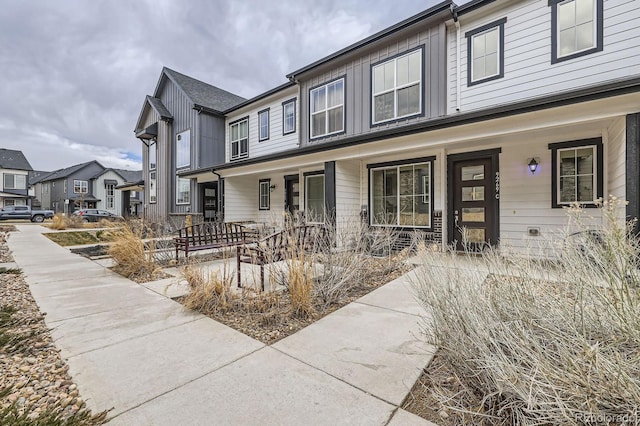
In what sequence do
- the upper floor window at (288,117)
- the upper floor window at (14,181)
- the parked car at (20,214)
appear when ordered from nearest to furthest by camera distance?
the upper floor window at (288,117) → the parked car at (20,214) → the upper floor window at (14,181)

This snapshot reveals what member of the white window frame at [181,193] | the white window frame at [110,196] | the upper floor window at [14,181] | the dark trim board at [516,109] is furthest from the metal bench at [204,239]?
the upper floor window at [14,181]

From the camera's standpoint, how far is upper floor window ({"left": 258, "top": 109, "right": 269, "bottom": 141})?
13.2 meters

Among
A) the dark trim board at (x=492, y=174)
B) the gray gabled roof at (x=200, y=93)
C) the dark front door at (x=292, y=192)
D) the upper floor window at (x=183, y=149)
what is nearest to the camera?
the dark trim board at (x=492, y=174)

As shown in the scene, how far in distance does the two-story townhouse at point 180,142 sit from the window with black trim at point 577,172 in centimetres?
1316

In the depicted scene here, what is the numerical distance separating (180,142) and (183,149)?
1.73ft

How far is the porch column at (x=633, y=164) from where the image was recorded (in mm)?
4395

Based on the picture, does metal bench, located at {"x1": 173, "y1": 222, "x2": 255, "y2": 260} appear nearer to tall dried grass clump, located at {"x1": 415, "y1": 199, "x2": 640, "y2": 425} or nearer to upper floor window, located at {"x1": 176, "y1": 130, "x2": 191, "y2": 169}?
tall dried grass clump, located at {"x1": 415, "y1": 199, "x2": 640, "y2": 425}

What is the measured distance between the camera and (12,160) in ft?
123

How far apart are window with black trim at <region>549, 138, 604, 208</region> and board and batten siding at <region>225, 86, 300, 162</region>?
26.9 feet

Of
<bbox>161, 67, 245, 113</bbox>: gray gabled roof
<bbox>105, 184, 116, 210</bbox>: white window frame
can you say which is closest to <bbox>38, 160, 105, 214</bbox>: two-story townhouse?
<bbox>105, 184, 116, 210</bbox>: white window frame

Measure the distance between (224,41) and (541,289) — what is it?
1882 centimetres

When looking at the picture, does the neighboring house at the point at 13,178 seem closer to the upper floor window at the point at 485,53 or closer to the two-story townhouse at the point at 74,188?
the two-story townhouse at the point at 74,188

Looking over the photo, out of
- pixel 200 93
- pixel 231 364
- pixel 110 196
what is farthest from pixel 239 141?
pixel 110 196

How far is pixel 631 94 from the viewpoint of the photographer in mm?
4344
